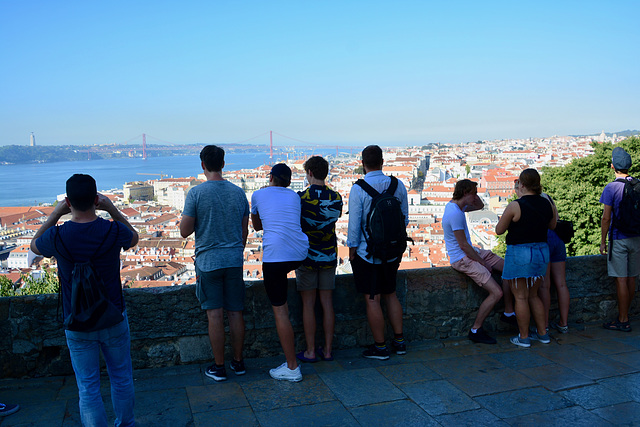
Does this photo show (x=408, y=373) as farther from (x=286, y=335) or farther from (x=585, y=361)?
(x=585, y=361)

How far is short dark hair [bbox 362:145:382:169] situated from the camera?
277 cm

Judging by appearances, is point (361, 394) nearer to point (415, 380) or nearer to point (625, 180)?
point (415, 380)

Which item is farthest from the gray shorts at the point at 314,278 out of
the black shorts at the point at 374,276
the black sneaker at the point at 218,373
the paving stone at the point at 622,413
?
the paving stone at the point at 622,413

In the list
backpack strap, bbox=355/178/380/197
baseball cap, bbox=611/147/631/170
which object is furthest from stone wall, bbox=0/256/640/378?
baseball cap, bbox=611/147/631/170

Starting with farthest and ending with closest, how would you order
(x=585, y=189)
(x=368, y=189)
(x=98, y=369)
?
1. (x=585, y=189)
2. (x=368, y=189)
3. (x=98, y=369)

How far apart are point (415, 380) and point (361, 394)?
329 mm

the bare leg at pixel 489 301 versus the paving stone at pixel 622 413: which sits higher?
the bare leg at pixel 489 301

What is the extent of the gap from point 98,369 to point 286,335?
3.04 ft

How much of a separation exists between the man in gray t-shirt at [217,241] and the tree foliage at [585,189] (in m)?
11.8

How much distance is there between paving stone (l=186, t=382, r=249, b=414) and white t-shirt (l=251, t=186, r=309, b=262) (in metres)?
0.61

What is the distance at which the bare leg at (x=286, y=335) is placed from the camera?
2539mm

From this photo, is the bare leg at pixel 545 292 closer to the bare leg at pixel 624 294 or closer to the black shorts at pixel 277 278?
the bare leg at pixel 624 294

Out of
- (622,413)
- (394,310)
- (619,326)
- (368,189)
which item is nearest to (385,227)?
(368,189)

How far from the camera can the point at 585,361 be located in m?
2.81
